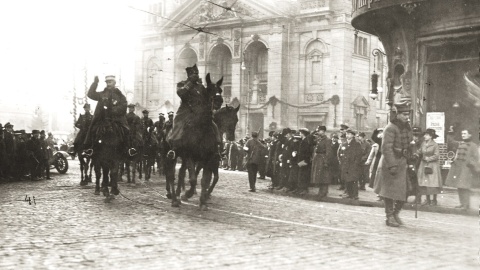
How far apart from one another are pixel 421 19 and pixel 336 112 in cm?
2579

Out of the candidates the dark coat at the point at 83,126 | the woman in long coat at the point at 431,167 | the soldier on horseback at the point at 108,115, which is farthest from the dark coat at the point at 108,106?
the woman in long coat at the point at 431,167

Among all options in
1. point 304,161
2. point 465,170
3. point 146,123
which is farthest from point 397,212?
point 146,123

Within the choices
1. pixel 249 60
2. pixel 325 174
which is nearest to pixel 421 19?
pixel 325 174

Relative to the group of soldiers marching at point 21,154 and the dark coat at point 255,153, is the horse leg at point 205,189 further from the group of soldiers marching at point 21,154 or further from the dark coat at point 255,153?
the group of soldiers marching at point 21,154

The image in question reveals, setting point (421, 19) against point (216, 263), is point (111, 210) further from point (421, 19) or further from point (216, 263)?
point (421, 19)

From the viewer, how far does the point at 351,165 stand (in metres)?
16.1

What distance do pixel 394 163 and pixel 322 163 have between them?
605cm

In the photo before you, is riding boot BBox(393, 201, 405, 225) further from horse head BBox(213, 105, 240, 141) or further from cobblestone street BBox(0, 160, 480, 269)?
horse head BBox(213, 105, 240, 141)

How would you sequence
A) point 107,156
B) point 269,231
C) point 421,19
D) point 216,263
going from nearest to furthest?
point 216,263 → point 269,231 → point 107,156 → point 421,19

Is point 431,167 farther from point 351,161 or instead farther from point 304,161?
point 304,161

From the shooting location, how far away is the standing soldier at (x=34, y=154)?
2086 centimetres

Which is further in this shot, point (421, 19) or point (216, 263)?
point (421, 19)

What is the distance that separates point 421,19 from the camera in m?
18.0

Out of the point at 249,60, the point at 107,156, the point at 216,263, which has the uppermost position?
the point at 249,60
